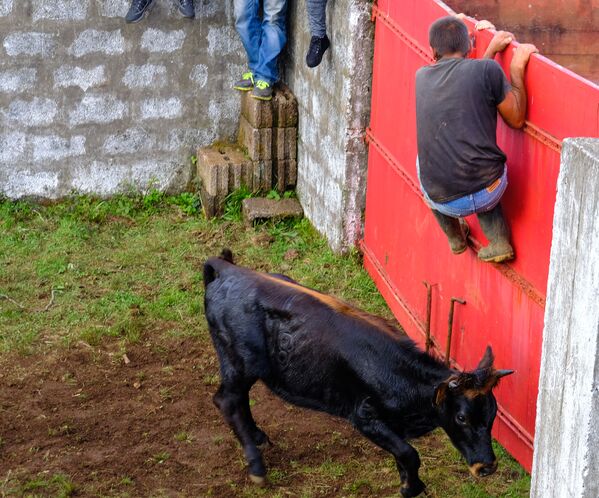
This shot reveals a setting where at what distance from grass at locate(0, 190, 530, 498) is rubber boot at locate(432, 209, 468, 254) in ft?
3.94

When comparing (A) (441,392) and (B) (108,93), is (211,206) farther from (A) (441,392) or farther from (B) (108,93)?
(A) (441,392)

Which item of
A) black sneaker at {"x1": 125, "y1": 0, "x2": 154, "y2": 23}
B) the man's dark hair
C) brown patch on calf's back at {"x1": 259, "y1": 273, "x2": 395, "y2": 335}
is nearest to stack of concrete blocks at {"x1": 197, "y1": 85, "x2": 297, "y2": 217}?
black sneaker at {"x1": 125, "y1": 0, "x2": 154, "y2": 23}

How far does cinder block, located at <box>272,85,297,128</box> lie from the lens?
32.4ft

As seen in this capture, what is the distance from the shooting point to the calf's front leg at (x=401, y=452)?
19.4 feet

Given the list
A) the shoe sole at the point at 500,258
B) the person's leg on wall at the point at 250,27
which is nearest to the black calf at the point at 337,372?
the shoe sole at the point at 500,258

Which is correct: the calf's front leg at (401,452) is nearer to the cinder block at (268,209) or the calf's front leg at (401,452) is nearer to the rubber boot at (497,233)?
the rubber boot at (497,233)

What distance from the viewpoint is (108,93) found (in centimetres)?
1005

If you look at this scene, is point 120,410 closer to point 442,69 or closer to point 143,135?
point 442,69

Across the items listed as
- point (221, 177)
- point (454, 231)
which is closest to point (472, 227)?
point (454, 231)

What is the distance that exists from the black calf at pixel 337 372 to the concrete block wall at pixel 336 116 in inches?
90.7

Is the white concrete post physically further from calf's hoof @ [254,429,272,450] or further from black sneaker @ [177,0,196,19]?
black sneaker @ [177,0,196,19]

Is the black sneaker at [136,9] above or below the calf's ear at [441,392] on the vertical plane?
above

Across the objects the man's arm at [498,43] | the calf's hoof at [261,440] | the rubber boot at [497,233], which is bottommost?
the calf's hoof at [261,440]

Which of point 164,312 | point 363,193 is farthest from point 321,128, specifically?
point 164,312
